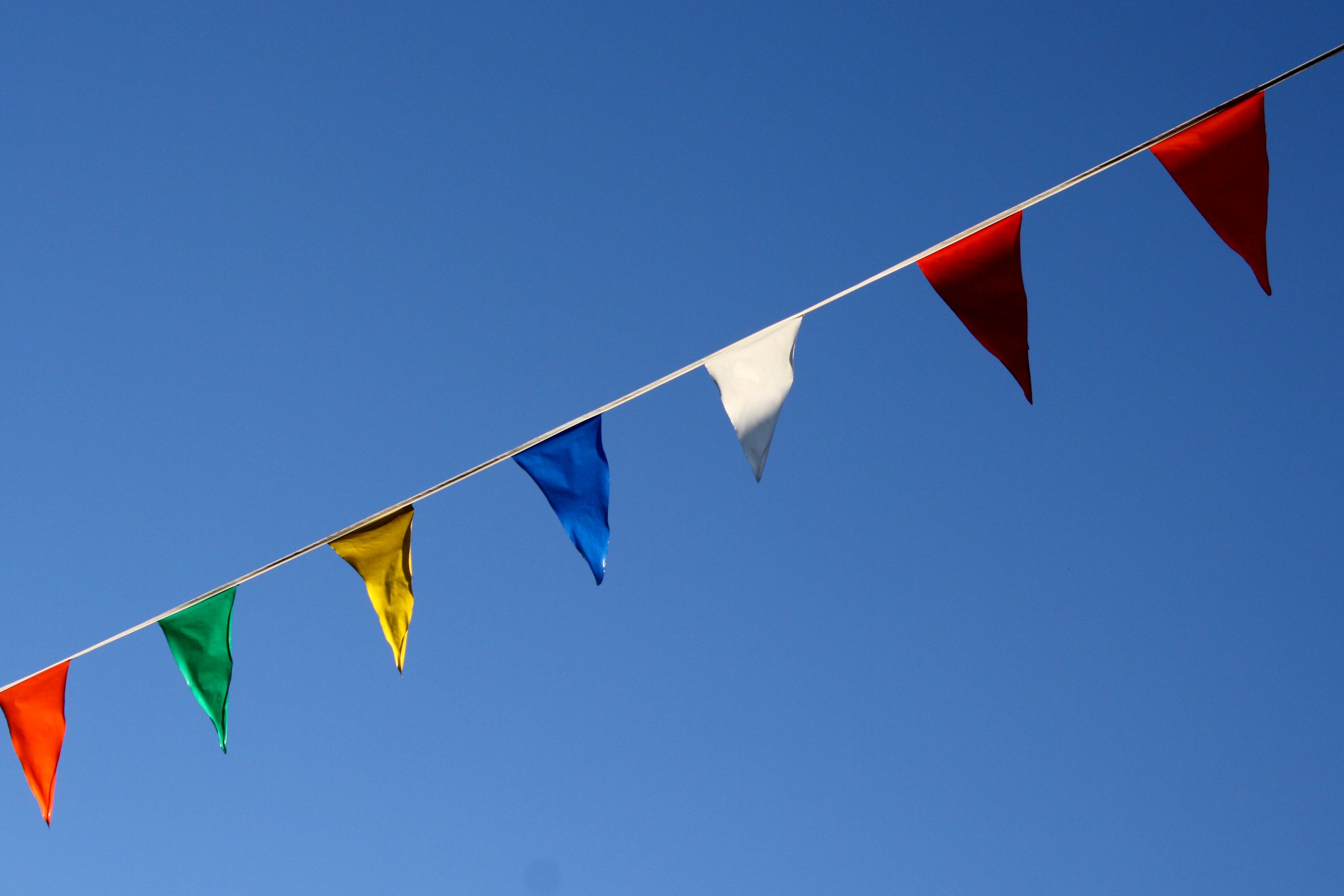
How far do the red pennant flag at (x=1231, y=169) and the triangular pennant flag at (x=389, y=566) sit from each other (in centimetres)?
223

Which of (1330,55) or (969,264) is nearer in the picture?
(1330,55)

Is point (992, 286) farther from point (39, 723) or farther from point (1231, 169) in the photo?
point (39, 723)

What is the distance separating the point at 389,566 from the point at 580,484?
0.65 m

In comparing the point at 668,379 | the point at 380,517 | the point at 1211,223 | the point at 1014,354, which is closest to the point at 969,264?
the point at 1014,354

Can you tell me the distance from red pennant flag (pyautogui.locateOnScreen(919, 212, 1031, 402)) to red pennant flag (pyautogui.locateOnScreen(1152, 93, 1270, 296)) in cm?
40

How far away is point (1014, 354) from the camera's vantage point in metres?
3.06

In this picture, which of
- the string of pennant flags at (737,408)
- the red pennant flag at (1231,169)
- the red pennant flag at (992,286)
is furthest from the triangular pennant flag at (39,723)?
the red pennant flag at (1231,169)

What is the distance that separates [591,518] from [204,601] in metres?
1.22

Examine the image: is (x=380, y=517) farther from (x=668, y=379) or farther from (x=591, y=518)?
(x=668, y=379)

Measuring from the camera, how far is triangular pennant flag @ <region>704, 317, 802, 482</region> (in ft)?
10.5

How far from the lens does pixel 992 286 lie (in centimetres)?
307

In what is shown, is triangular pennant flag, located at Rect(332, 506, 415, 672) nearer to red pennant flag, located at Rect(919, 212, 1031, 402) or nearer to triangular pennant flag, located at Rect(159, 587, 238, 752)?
triangular pennant flag, located at Rect(159, 587, 238, 752)

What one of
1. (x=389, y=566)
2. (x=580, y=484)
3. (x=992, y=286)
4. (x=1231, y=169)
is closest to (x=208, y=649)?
(x=389, y=566)

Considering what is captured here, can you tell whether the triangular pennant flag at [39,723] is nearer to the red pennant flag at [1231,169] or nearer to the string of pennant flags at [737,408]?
the string of pennant flags at [737,408]
